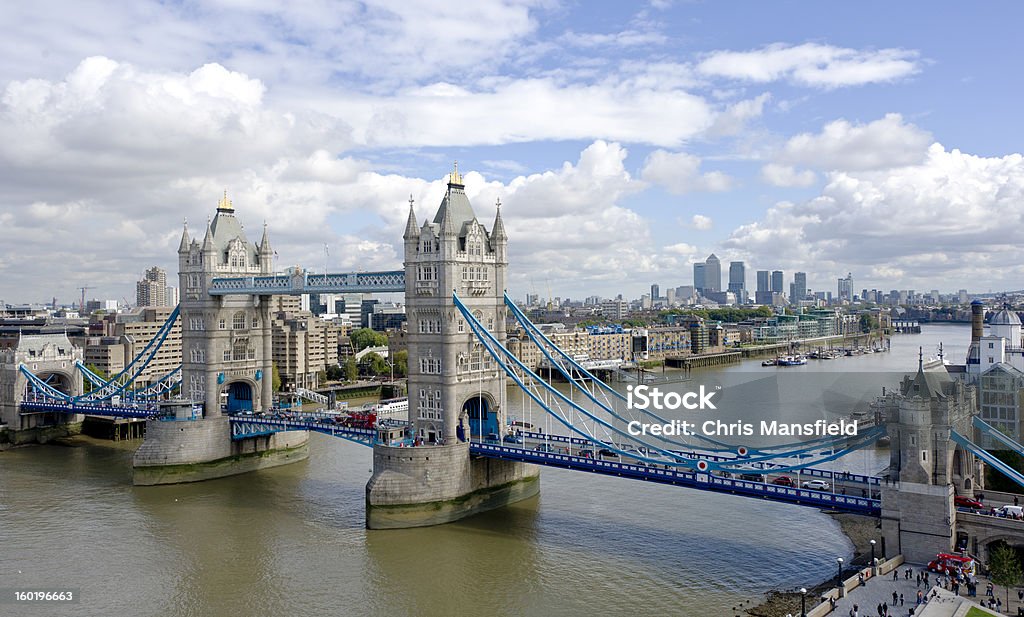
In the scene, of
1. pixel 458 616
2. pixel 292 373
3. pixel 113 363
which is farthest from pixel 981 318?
pixel 113 363

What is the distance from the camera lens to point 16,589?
37000mm

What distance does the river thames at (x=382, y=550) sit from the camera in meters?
35.2

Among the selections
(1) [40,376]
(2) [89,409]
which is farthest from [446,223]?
(1) [40,376]

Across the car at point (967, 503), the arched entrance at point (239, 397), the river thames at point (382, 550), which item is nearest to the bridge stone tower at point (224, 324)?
the arched entrance at point (239, 397)

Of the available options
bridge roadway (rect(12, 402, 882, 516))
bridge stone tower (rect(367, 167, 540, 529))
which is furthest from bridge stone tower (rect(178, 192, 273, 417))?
bridge stone tower (rect(367, 167, 540, 529))

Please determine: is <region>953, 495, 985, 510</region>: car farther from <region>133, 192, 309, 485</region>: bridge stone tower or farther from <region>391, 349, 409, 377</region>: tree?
<region>391, 349, 409, 377</region>: tree

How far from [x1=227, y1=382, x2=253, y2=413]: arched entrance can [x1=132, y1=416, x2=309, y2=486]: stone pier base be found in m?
4.75

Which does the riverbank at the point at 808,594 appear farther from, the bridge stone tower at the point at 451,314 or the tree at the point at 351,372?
the tree at the point at 351,372

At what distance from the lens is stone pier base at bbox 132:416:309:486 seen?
57.3 meters

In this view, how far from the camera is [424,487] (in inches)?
1780

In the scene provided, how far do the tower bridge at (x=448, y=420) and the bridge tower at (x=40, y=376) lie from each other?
0.20m

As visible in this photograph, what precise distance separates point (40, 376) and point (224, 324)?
116 ft

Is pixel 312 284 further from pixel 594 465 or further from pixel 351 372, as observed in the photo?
pixel 351 372

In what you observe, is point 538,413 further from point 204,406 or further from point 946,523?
point 946,523
